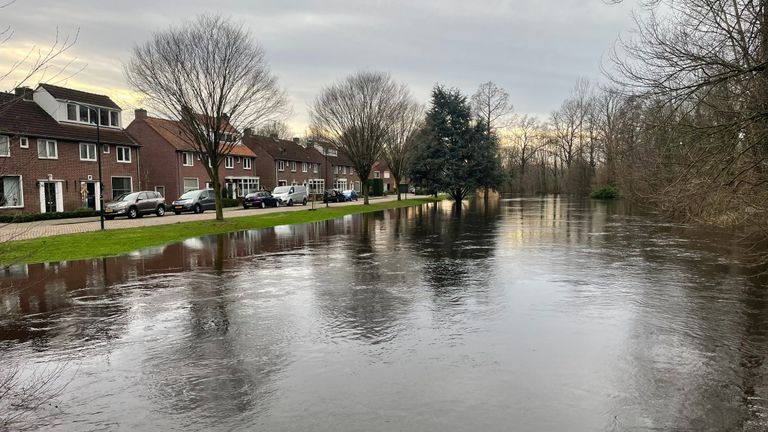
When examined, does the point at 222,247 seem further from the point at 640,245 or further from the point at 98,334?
the point at 640,245

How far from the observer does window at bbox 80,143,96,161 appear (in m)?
37.3

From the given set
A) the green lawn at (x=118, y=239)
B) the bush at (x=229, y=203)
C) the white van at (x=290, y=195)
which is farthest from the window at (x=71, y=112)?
the green lawn at (x=118, y=239)

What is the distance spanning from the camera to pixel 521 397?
16.5ft

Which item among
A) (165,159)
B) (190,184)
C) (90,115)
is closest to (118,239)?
(90,115)

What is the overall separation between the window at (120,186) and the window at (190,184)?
6940 millimetres

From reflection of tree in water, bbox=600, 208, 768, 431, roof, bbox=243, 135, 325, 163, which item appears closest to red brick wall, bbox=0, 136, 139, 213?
roof, bbox=243, 135, 325, 163

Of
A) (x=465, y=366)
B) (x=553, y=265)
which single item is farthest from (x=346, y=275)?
(x=465, y=366)

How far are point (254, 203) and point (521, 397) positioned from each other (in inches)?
1664

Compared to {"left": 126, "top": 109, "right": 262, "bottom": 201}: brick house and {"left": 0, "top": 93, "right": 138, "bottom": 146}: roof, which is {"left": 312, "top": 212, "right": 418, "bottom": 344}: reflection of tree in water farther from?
{"left": 126, "top": 109, "right": 262, "bottom": 201}: brick house

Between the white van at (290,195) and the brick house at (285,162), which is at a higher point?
the brick house at (285,162)

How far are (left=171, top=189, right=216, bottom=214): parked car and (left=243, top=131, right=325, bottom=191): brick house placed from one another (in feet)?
74.8

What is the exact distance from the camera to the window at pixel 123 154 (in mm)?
40872

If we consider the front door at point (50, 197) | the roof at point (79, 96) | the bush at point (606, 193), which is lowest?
the bush at point (606, 193)

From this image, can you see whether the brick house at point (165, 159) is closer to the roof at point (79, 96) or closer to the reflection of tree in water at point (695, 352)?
the roof at point (79, 96)
